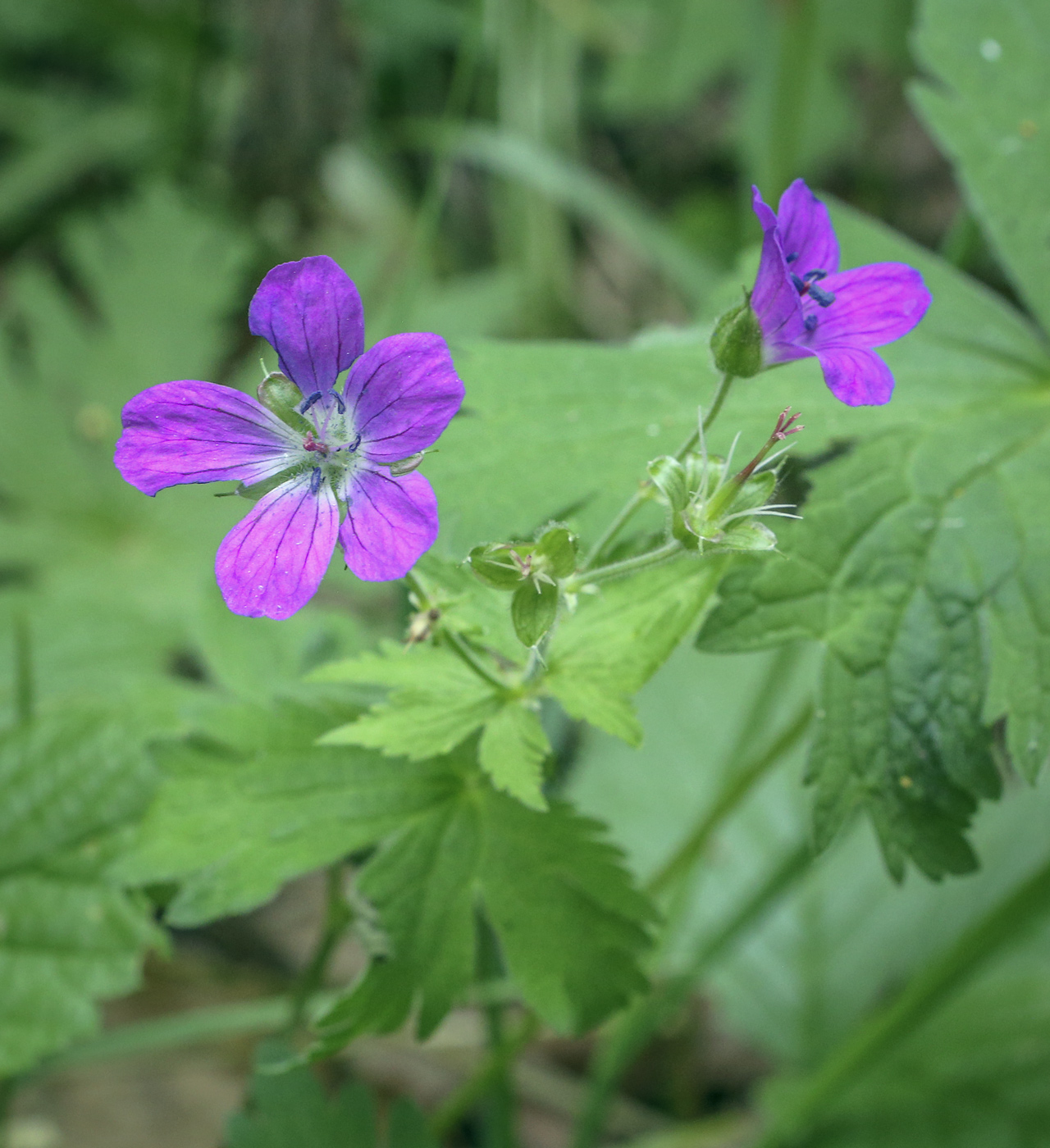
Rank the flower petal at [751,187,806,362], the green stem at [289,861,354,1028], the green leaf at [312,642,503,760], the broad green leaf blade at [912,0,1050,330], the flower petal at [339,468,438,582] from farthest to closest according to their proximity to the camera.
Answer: the broad green leaf blade at [912,0,1050,330]
the green stem at [289,861,354,1028]
the green leaf at [312,642,503,760]
the flower petal at [751,187,806,362]
the flower petal at [339,468,438,582]

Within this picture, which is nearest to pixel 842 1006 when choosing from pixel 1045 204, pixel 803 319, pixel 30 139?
pixel 1045 204

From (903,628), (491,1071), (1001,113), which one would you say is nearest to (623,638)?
(903,628)

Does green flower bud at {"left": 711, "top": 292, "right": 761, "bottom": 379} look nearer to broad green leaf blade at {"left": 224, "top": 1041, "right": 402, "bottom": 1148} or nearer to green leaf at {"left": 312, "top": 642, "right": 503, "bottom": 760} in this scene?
green leaf at {"left": 312, "top": 642, "right": 503, "bottom": 760}

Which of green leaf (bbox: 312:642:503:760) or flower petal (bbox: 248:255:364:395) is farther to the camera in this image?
green leaf (bbox: 312:642:503:760)

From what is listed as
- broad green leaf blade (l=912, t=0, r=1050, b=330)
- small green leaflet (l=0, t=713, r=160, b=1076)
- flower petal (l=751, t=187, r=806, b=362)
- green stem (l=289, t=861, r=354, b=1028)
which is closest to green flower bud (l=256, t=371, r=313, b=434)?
flower petal (l=751, t=187, r=806, b=362)

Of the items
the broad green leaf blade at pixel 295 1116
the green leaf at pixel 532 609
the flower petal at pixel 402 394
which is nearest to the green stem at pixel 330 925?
the broad green leaf blade at pixel 295 1116

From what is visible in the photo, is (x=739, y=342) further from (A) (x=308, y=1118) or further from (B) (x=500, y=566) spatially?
(A) (x=308, y=1118)

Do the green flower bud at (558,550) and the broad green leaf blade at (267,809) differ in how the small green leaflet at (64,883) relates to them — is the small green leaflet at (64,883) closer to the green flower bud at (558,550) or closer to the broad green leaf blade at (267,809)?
the broad green leaf blade at (267,809)
